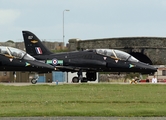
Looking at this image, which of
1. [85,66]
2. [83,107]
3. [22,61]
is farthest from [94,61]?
[83,107]

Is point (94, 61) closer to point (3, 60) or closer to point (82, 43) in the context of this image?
point (3, 60)

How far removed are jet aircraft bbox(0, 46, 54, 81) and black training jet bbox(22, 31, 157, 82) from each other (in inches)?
132

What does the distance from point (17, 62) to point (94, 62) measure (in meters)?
7.15

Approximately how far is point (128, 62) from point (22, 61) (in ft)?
29.4

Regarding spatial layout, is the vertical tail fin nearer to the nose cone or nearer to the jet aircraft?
the jet aircraft

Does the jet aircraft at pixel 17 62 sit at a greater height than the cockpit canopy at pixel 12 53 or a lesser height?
lesser

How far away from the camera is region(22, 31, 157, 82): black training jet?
4206 centimetres

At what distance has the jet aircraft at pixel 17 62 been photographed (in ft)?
127

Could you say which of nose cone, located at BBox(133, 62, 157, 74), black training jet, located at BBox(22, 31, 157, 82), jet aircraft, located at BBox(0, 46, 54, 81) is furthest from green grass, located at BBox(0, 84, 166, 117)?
black training jet, located at BBox(22, 31, 157, 82)

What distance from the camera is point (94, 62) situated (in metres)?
42.8

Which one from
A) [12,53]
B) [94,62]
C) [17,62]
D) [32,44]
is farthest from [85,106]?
[32,44]

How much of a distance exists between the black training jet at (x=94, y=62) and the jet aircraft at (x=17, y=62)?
3.36 meters

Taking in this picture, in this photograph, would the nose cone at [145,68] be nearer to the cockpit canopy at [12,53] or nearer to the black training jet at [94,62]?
the black training jet at [94,62]

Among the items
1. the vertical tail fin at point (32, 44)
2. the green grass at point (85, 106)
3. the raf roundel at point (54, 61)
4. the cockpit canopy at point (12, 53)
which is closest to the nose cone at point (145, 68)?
the raf roundel at point (54, 61)
